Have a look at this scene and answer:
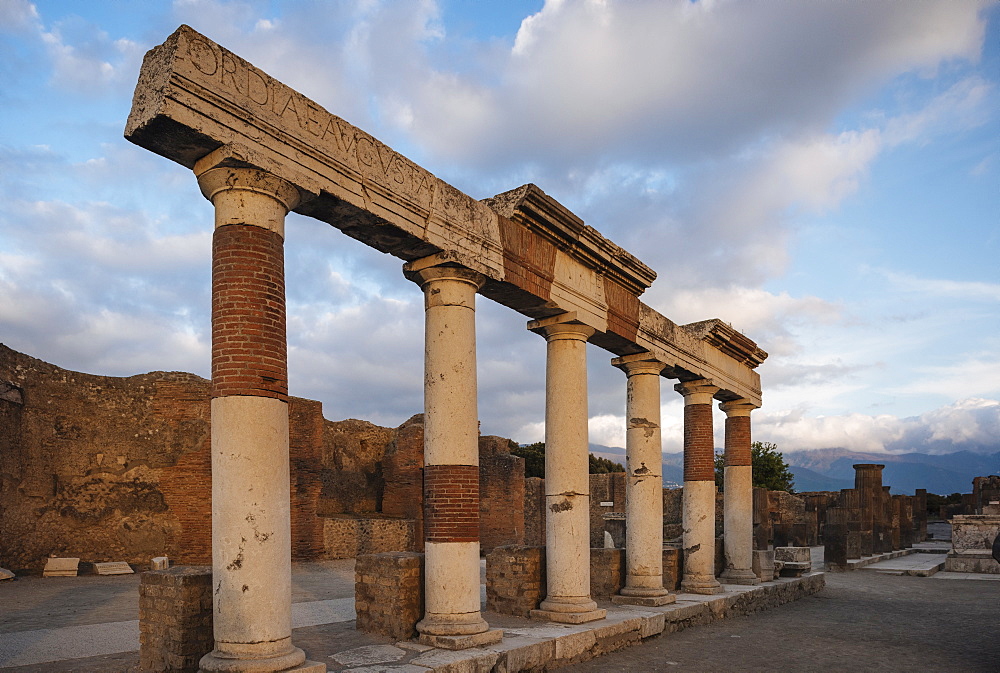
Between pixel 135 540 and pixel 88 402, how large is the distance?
3.09 m

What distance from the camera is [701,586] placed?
1291 cm

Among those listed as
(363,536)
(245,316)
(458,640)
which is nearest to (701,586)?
(458,640)

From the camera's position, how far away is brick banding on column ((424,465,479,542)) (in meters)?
7.82

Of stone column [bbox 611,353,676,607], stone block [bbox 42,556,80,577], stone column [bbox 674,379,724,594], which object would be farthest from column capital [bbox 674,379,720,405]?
stone block [bbox 42,556,80,577]

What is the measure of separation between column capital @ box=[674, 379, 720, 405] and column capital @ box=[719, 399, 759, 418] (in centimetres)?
203

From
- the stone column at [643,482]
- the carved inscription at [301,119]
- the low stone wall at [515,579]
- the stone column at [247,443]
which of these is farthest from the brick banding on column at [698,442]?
the stone column at [247,443]

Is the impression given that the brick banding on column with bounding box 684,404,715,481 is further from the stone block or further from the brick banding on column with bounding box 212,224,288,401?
the stone block

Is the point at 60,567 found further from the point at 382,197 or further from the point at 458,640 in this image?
the point at 382,197

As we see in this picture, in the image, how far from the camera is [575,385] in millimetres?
10211

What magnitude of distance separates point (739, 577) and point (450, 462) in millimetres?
8846

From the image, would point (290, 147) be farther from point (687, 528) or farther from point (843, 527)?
point (843, 527)

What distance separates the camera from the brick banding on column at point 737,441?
15.5 meters

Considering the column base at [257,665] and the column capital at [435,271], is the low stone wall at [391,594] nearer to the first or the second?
the column base at [257,665]

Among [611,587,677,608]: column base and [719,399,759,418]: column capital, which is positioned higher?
[719,399,759,418]: column capital
